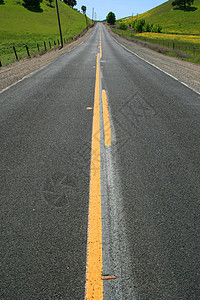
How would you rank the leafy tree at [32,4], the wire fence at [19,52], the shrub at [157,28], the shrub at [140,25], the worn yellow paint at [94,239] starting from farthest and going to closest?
the leafy tree at [32,4]
the shrub at [140,25]
the shrub at [157,28]
the wire fence at [19,52]
the worn yellow paint at [94,239]

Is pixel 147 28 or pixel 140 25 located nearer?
pixel 147 28

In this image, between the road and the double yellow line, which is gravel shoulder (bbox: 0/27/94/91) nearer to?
the road

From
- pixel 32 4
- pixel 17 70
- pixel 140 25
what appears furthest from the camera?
pixel 32 4

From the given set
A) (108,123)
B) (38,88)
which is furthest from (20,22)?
(108,123)

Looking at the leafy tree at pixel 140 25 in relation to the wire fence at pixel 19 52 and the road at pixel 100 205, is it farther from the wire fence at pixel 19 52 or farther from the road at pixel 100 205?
the road at pixel 100 205

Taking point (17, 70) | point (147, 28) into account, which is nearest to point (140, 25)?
point (147, 28)

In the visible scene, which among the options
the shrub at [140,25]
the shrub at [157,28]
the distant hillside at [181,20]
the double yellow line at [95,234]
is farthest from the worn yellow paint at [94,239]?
the shrub at [140,25]

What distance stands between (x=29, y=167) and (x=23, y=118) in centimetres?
206

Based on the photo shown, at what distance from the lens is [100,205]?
2047mm

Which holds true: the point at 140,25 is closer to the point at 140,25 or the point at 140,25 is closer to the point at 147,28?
the point at 140,25

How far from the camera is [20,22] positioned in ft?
195

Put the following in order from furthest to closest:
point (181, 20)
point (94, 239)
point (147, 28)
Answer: point (181, 20), point (147, 28), point (94, 239)

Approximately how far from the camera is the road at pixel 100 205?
56.1 inches

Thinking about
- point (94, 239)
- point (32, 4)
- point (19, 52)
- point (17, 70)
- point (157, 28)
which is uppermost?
point (32, 4)
